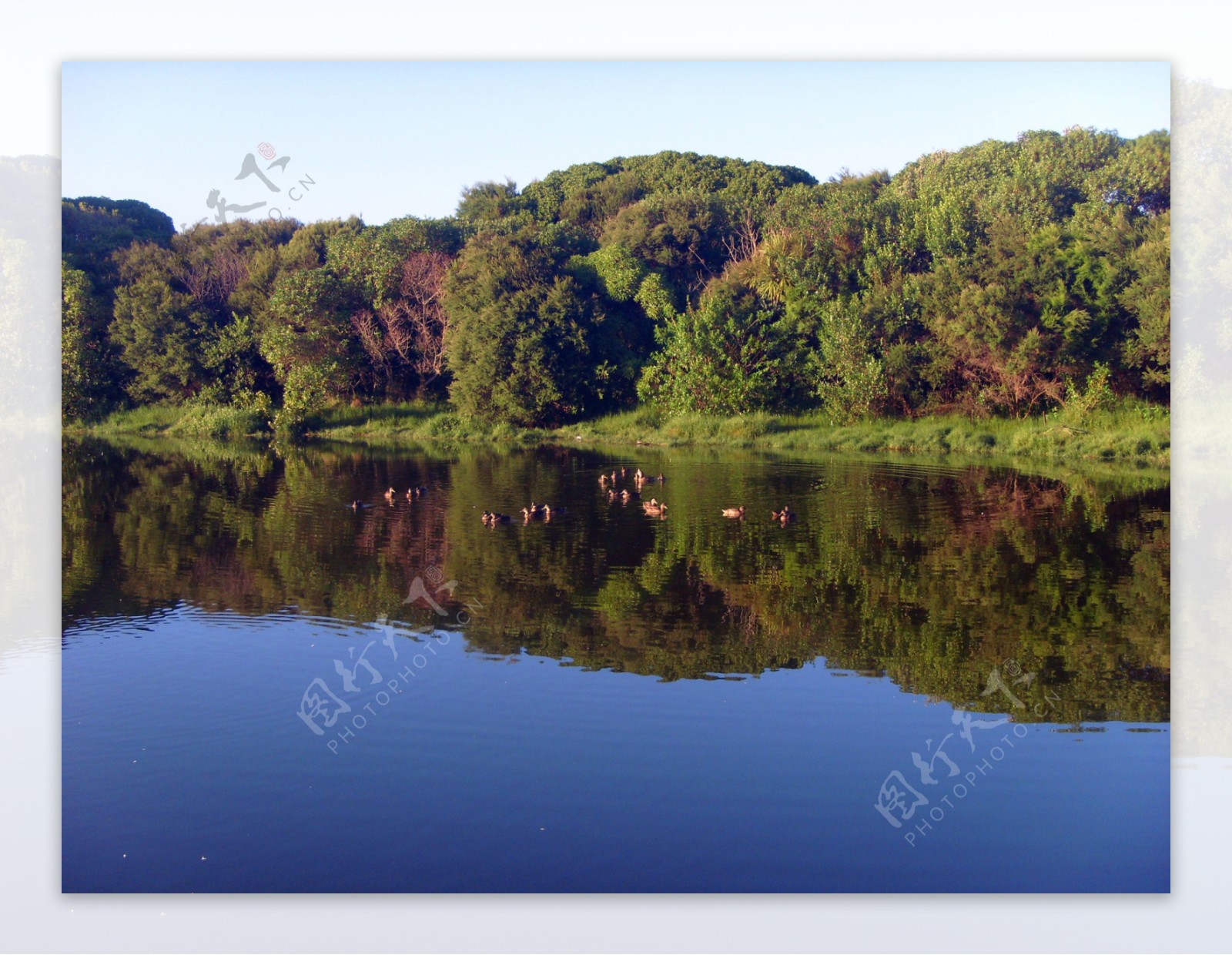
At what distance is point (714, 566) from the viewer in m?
14.3

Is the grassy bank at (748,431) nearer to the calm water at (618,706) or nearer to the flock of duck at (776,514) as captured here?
the calm water at (618,706)

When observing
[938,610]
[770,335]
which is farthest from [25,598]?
[770,335]

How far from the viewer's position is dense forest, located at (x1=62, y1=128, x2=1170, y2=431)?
1088 inches

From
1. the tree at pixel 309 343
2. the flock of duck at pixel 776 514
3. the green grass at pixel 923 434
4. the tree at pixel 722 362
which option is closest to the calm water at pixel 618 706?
the flock of duck at pixel 776 514

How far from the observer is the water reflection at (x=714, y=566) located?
10477 mm

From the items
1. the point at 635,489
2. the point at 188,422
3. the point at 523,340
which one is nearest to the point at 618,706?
the point at 635,489

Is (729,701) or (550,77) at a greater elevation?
(550,77)

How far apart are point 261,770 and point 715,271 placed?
1421 inches

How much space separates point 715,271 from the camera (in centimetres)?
4197

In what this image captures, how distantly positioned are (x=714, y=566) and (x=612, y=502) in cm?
551

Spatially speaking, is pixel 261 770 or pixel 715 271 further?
pixel 715 271

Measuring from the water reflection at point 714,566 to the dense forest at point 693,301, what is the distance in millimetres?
6353

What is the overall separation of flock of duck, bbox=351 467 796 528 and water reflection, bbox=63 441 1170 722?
17 cm

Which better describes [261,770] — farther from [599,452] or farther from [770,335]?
[770,335]
